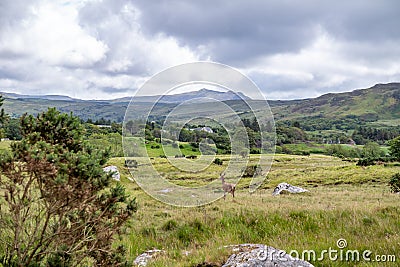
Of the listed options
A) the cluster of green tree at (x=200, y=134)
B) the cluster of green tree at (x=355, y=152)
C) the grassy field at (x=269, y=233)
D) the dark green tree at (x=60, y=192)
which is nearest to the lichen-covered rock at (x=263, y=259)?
the grassy field at (x=269, y=233)

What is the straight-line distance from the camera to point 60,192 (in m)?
4.42

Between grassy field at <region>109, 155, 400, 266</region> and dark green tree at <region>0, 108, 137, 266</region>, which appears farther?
grassy field at <region>109, 155, 400, 266</region>

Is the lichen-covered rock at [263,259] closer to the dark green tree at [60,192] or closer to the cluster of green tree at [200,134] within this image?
the dark green tree at [60,192]

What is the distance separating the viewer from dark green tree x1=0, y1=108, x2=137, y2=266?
438 centimetres

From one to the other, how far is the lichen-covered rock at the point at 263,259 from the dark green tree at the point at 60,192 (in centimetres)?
192

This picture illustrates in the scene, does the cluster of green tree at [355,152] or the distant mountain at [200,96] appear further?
the cluster of green tree at [355,152]

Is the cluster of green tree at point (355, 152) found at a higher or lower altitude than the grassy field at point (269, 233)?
lower

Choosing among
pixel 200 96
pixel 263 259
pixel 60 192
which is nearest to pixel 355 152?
pixel 200 96

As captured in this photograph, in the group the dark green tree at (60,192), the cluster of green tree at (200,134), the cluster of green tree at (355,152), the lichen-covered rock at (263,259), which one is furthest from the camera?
the cluster of green tree at (355,152)

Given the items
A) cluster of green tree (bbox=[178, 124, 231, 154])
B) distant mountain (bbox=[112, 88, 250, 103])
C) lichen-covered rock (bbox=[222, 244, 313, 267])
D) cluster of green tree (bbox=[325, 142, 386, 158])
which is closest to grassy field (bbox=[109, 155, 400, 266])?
lichen-covered rock (bbox=[222, 244, 313, 267])

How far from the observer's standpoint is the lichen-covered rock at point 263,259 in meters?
5.32

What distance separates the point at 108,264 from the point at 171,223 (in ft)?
17.7

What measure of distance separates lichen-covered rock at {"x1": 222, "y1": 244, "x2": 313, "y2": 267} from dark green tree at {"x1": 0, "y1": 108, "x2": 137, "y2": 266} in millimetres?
1918

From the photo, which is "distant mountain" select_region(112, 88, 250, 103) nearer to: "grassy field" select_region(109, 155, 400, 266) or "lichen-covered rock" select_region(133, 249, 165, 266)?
A: "grassy field" select_region(109, 155, 400, 266)
